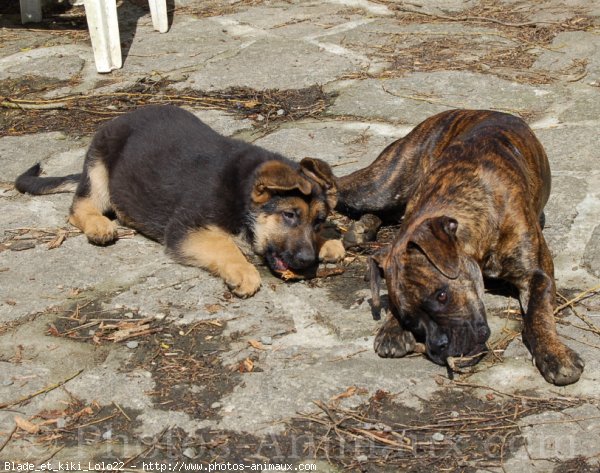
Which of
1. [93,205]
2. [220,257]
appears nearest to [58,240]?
[93,205]

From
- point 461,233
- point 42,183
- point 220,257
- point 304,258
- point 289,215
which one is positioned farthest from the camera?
point 42,183

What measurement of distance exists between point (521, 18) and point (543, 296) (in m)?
5.57

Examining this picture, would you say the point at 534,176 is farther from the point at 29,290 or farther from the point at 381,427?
the point at 29,290

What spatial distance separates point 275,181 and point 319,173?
0.31 m

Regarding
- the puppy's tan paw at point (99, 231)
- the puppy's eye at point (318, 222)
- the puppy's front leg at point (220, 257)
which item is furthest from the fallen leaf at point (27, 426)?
the puppy's eye at point (318, 222)

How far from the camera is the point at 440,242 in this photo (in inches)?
173

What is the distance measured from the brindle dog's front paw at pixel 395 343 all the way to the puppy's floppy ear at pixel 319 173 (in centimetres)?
146

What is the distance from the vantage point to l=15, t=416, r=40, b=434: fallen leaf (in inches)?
157

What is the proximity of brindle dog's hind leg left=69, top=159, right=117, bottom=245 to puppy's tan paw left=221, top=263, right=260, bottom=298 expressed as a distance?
1000 mm

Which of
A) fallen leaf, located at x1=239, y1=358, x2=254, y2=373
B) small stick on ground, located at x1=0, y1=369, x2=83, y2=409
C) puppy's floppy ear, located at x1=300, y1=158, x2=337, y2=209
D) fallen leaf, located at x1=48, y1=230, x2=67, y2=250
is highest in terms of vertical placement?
puppy's floppy ear, located at x1=300, y1=158, x2=337, y2=209

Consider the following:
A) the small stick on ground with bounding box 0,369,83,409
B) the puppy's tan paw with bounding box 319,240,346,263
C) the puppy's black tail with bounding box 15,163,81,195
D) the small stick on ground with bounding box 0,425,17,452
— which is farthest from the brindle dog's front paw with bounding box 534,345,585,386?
the puppy's black tail with bounding box 15,163,81,195

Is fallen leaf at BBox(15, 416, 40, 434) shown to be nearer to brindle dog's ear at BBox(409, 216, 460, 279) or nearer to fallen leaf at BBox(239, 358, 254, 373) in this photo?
fallen leaf at BBox(239, 358, 254, 373)

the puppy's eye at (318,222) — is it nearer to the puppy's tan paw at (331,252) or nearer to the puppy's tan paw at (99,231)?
the puppy's tan paw at (331,252)

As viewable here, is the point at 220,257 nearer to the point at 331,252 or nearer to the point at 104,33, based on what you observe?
the point at 331,252
